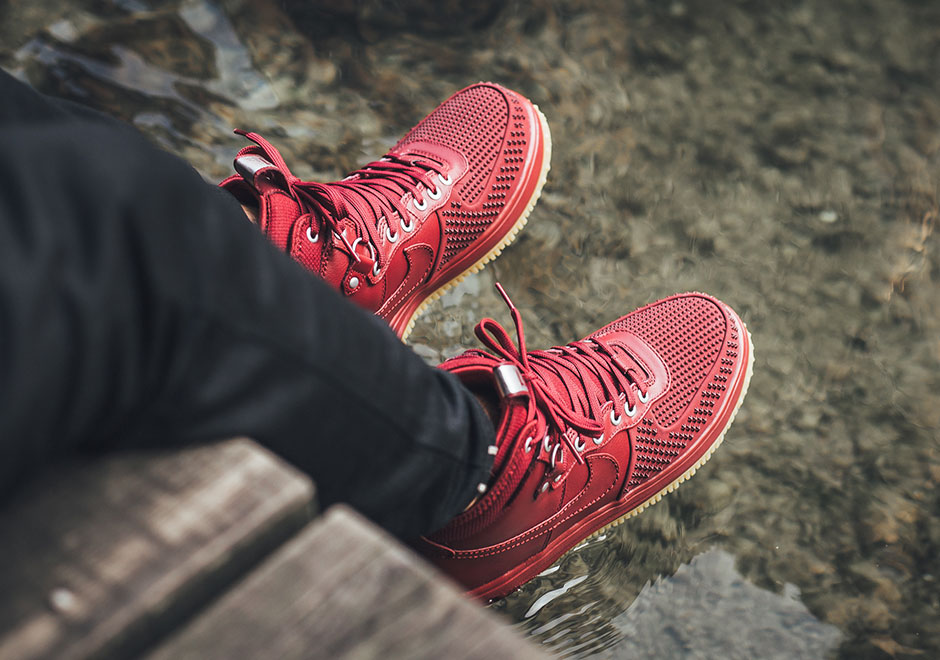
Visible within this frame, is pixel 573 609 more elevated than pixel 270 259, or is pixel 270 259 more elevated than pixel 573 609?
pixel 270 259

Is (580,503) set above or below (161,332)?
below

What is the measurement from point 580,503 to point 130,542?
68cm

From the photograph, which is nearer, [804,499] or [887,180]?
[804,499]

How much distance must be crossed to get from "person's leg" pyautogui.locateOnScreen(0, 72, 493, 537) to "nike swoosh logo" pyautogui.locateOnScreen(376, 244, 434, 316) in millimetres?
504

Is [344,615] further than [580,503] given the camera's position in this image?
No

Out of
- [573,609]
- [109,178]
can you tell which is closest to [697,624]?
[573,609]

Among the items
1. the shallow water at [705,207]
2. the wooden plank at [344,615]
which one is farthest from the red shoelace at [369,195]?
the wooden plank at [344,615]

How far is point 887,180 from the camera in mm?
1489

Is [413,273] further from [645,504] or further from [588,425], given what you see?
[645,504]

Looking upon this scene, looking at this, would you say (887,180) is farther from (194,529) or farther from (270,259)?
(194,529)

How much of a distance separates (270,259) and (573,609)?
0.76 metres

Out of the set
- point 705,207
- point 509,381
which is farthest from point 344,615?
point 705,207

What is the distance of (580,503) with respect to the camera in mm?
979

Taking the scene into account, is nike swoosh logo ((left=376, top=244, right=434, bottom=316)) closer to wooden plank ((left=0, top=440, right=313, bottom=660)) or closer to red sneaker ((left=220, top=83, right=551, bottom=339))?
red sneaker ((left=220, top=83, right=551, bottom=339))
